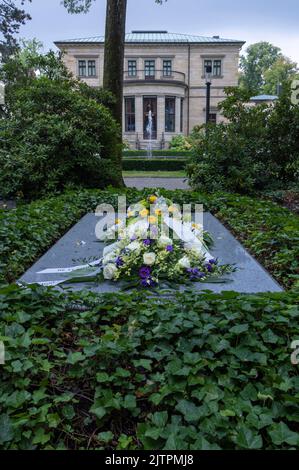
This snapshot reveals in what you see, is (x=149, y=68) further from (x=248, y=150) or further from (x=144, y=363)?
(x=144, y=363)

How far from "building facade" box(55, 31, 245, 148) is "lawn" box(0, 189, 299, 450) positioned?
36.0m

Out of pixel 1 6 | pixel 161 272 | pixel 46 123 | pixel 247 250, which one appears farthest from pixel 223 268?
pixel 1 6

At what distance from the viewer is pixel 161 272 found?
3.66 meters

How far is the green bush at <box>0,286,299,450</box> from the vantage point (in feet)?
6.68

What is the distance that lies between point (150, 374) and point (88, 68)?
135 feet

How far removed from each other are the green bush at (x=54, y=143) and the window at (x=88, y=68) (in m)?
32.7

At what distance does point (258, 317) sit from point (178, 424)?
875 mm

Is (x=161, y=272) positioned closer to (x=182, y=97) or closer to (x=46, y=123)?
(x=46, y=123)

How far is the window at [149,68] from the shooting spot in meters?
40.6

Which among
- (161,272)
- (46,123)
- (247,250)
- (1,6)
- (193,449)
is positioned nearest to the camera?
(193,449)

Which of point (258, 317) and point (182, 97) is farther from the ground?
point (182, 97)

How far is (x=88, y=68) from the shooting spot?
40656 mm

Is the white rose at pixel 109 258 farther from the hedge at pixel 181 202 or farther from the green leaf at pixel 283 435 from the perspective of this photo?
the green leaf at pixel 283 435
